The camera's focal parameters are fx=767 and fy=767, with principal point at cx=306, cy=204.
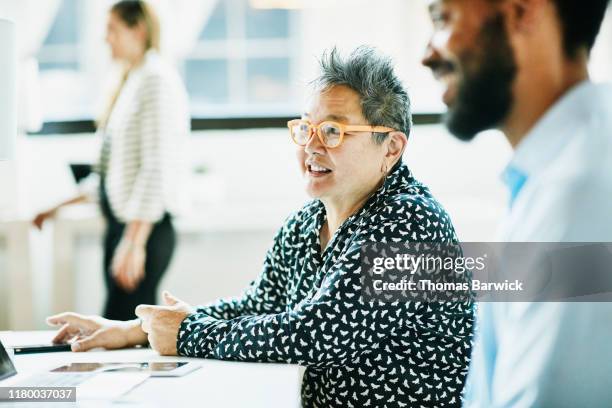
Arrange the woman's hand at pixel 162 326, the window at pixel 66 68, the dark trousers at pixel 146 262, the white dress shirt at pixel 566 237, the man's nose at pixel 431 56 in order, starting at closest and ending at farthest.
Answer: the white dress shirt at pixel 566 237
the man's nose at pixel 431 56
the woman's hand at pixel 162 326
the dark trousers at pixel 146 262
the window at pixel 66 68

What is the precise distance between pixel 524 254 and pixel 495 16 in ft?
0.87

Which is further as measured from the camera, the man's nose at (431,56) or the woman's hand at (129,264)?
the woman's hand at (129,264)

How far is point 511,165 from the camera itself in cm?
90

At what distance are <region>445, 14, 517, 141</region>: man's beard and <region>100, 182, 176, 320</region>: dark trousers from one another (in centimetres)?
208

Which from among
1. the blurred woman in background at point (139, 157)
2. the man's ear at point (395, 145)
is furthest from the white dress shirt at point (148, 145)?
the man's ear at point (395, 145)

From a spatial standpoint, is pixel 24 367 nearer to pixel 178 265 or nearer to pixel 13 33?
pixel 13 33

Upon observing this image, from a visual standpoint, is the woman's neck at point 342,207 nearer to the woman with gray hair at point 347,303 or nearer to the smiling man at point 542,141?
the woman with gray hair at point 347,303

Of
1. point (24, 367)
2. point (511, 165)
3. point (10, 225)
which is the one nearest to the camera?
point (511, 165)

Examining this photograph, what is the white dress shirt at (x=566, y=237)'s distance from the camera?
0.72 meters

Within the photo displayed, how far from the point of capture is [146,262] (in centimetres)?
290

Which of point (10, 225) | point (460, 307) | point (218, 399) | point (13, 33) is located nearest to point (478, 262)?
point (460, 307)

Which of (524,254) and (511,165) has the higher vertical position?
(511,165)

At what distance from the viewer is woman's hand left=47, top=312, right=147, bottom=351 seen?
156 cm

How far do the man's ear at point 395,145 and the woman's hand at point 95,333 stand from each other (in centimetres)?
63
